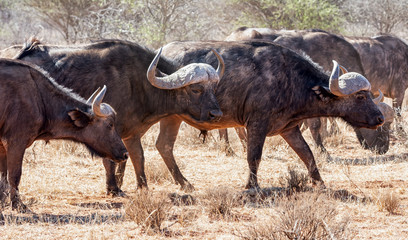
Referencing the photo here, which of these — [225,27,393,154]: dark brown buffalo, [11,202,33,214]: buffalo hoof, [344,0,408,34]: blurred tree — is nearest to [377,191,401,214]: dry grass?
[11,202,33,214]: buffalo hoof

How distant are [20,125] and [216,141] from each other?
525cm

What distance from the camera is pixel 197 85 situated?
734 cm

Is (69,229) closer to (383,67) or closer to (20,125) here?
(20,125)

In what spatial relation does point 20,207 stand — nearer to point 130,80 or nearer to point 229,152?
point 130,80

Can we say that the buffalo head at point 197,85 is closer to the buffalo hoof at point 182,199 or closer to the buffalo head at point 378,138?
the buffalo hoof at point 182,199

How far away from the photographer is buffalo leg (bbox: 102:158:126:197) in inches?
298

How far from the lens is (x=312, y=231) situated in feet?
15.9

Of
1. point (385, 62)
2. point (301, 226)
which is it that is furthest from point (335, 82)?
point (385, 62)

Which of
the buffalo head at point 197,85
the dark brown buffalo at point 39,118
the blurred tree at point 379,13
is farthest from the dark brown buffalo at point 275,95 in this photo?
the blurred tree at point 379,13

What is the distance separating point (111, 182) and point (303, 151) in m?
2.61

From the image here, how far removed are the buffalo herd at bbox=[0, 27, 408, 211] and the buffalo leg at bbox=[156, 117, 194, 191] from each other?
1 cm

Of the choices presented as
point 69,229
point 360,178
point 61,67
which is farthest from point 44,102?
point 360,178

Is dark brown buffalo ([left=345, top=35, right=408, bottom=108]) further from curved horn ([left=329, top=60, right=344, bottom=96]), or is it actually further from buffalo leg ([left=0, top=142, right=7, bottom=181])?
buffalo leg ([left=0, top=142, right=7, bottom=181])

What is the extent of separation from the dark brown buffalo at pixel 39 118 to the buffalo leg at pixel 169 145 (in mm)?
1659
